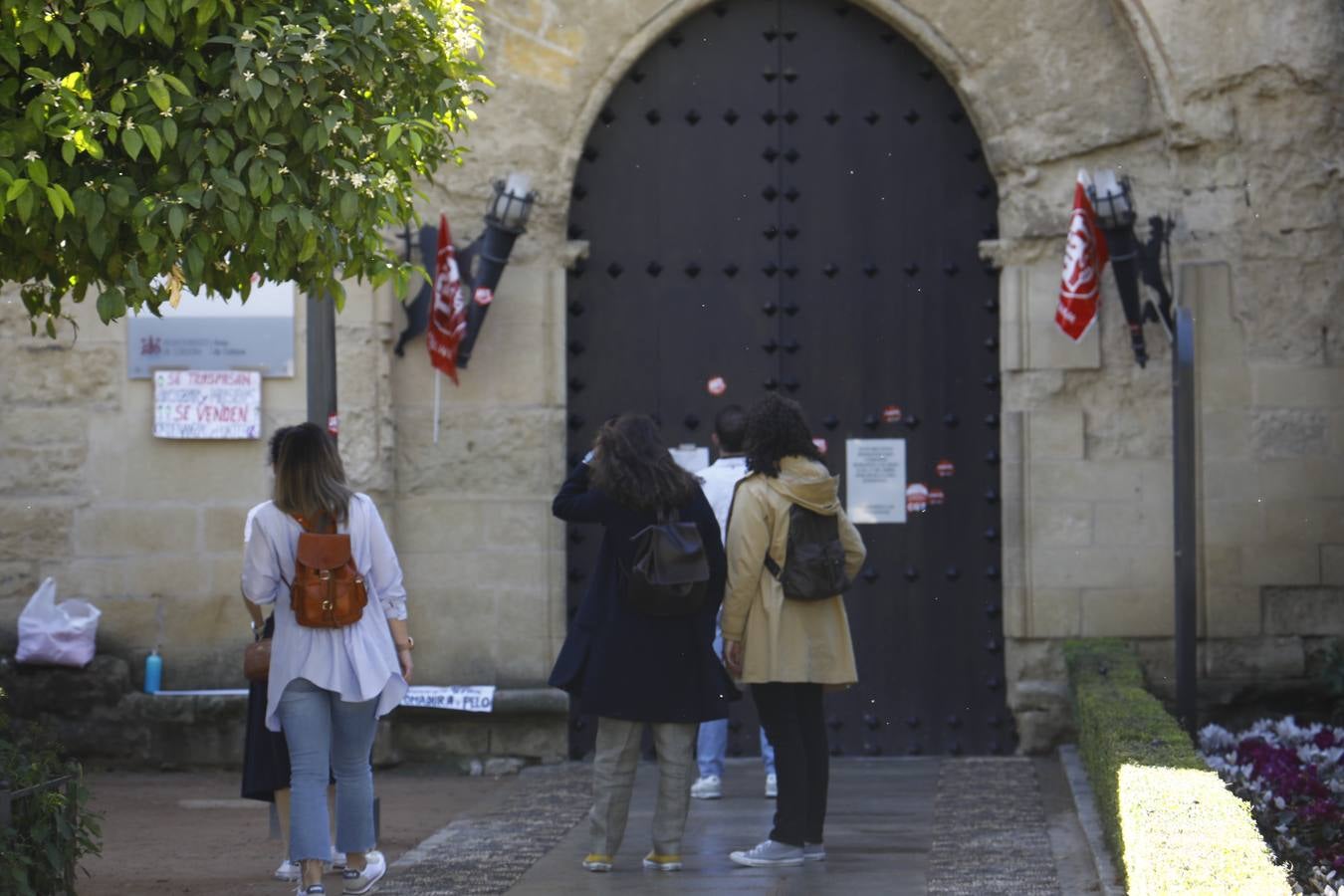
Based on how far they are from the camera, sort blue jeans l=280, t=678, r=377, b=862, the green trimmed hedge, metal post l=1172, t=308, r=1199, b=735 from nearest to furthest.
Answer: the green trimmed hedge → blue jeans l=280, t=678, r=377, b=862 → metal post l=1172, t=308, r=1199, b=735

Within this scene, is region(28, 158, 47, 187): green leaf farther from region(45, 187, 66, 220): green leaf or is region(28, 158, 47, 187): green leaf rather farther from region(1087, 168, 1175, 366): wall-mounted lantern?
region(1087, 168, 1175, 366): wall-mounted lantern

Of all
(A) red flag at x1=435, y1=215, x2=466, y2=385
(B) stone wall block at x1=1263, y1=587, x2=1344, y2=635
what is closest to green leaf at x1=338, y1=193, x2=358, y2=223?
(A) red flag at x1=435, y1=215, x2=466, y2=385

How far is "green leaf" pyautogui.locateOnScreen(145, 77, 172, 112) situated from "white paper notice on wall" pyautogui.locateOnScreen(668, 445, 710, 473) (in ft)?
17.6

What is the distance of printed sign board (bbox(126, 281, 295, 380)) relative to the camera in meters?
10.2

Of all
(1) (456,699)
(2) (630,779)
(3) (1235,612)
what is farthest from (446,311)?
(3) (1235,612)

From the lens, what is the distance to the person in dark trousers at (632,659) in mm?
7109

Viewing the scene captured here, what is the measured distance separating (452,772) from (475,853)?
8.45 ft

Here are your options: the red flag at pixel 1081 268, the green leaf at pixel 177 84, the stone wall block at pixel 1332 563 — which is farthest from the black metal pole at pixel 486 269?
the green leaf at pixel 177 84

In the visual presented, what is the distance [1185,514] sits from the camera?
26.6ft

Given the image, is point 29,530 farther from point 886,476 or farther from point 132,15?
point 132,15

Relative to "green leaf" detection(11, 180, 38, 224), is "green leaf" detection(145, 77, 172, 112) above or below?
above

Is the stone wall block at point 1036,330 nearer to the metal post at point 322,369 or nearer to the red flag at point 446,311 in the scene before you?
the red flag at point 446,311

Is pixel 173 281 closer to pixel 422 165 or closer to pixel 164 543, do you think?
pixel 422 165

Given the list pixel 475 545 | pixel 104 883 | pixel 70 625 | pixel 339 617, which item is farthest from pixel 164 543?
pixel 339 617
